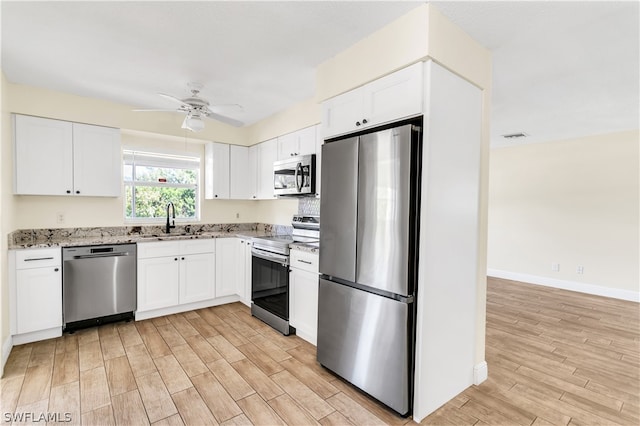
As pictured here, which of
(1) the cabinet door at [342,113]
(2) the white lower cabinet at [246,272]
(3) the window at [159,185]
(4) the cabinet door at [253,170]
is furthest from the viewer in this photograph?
(4) the cabinet door at [253,170]

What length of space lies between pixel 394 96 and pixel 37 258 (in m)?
3.62

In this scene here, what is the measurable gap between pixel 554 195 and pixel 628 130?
132 centimetres

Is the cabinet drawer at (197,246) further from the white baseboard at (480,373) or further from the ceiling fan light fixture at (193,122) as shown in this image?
the white baseboard at (480,373)

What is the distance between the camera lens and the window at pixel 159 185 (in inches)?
161

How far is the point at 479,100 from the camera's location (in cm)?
235

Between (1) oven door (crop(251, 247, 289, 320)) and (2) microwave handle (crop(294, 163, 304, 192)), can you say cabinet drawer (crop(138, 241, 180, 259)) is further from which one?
(2) microwave handle (crop(294, 163, 304, 192))

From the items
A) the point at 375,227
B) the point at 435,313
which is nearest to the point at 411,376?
the point at 435,313

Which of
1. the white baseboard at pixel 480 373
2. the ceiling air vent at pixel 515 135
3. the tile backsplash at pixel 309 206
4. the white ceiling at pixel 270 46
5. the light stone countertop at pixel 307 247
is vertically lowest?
the white baseboard at pixel 480 373

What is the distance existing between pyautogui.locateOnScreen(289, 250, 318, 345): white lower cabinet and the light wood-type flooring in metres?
0.16

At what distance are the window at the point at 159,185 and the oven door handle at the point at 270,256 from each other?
1.46 meters

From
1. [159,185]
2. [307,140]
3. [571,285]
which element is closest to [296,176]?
[307,140]

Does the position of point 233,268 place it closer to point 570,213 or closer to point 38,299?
point 38,299

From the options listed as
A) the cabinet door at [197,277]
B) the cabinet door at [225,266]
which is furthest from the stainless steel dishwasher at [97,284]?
the cabinet door at [225,266]

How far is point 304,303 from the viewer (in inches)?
119
